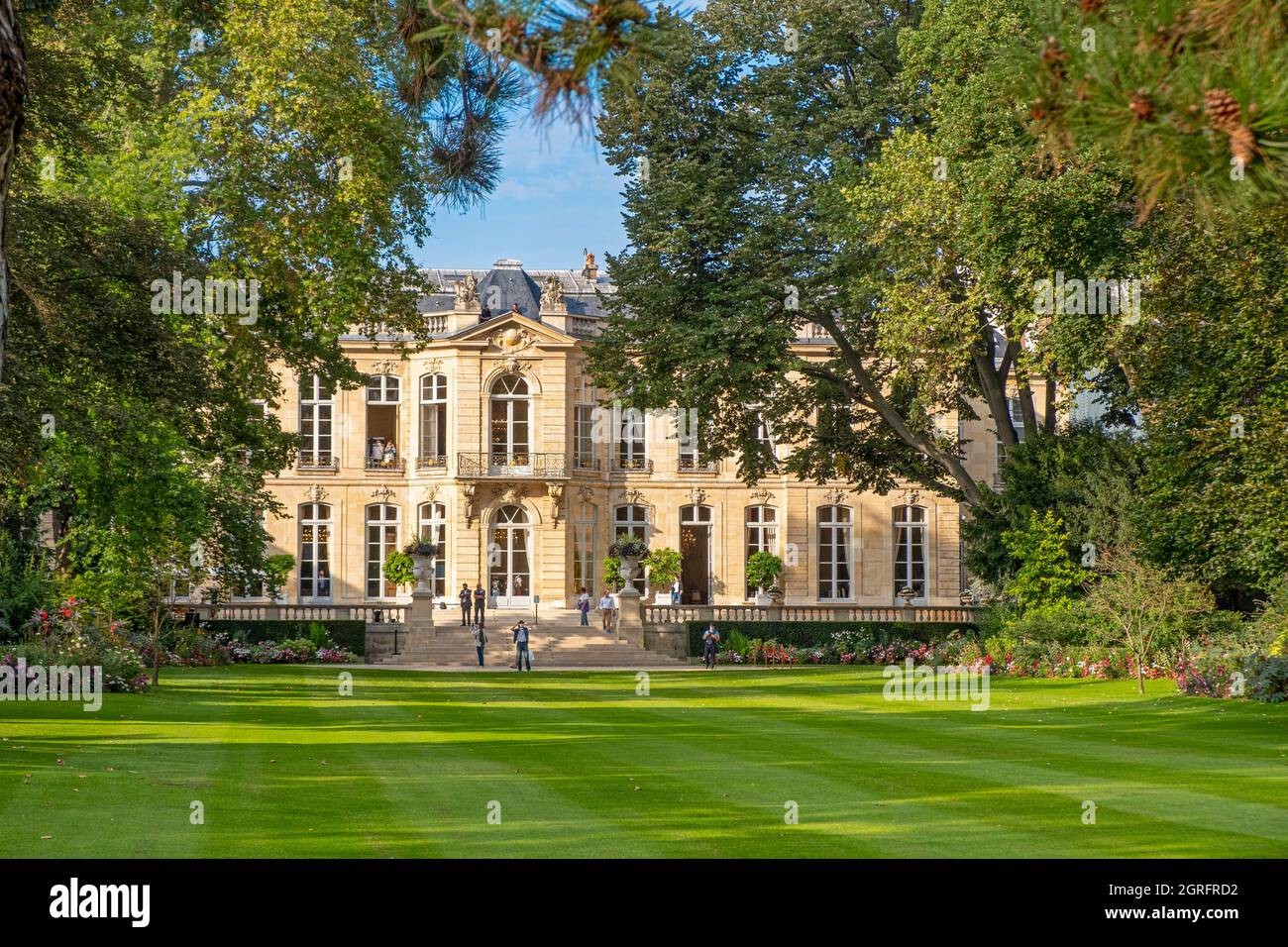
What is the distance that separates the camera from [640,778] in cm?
1152

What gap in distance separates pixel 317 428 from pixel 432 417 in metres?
3.57

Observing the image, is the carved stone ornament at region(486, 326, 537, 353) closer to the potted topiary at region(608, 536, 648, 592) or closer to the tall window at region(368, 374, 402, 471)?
the tall window at region(368, 374, 402, 471)

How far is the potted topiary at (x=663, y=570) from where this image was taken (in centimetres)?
4509

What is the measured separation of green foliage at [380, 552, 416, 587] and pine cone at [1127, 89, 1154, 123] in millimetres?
40092

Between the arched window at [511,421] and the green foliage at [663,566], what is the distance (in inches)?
187

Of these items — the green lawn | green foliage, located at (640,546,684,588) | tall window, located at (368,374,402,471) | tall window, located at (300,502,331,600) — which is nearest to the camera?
the green lawn

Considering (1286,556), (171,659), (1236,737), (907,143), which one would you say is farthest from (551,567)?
(1236,737)

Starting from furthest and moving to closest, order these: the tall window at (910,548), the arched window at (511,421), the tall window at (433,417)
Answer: the tall window at (910,548) → the tall window at (433,417) → the arched window at (511,421)

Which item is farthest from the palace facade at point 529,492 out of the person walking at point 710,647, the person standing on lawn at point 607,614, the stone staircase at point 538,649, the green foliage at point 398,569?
the person walking at point 710,647

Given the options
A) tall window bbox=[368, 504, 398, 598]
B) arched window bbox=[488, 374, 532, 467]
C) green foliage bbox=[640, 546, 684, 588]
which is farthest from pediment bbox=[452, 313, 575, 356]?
green foliage bbox=[640, 546, 684, 588]

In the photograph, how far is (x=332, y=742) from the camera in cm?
1416

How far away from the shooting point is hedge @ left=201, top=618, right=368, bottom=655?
1316 inches

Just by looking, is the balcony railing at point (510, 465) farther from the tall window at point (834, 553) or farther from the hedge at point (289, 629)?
the hedge at point (289, 629)

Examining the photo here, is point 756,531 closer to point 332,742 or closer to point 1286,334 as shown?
point 1286,334
